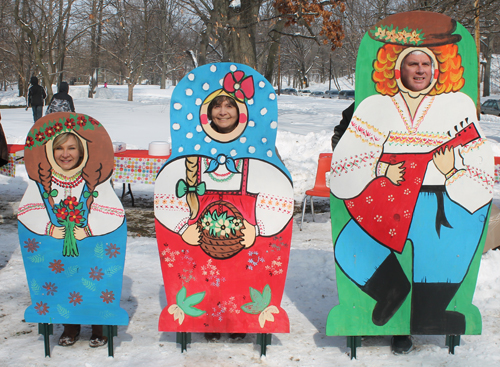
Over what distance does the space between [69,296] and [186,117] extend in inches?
48.2

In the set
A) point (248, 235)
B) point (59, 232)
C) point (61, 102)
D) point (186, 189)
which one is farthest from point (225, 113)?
point (61, 102)

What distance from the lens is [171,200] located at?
2611 millimetres

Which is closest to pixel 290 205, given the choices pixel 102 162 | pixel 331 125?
pixel 102 162

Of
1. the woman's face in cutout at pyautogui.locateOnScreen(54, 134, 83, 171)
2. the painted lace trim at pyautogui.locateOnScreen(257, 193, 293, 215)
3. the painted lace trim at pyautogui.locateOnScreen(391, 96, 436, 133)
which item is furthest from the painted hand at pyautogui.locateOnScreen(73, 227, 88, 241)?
the painted lace trim at pyautogui.locateOnScreen(391, 96, 436, 133)

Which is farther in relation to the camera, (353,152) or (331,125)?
(331,125)

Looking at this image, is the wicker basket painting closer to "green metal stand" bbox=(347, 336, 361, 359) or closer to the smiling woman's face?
the smiling woman's face

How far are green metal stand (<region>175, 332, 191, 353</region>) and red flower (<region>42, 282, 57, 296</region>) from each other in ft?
2.48

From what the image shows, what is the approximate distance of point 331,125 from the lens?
12586 millimetres

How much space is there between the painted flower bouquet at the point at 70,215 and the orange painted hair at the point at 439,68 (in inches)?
70.4

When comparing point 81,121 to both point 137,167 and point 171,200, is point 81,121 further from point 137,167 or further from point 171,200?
point 137,167

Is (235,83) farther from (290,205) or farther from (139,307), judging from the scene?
(139,307)

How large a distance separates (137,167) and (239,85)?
3.06 m

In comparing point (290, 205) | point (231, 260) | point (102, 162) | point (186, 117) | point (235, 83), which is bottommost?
point (231, 260)

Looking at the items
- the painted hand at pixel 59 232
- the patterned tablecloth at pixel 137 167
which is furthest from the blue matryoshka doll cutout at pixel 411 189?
the patterned tablecloth at pixel 137 167
